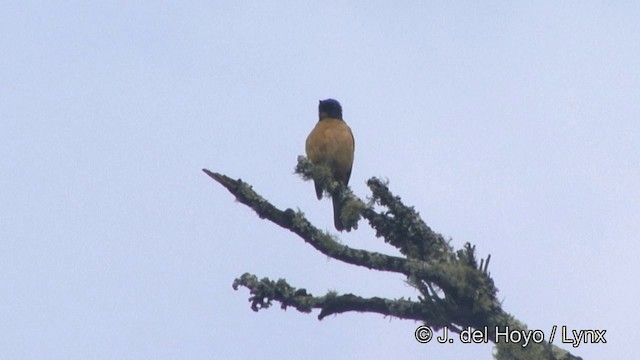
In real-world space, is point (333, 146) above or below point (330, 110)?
below

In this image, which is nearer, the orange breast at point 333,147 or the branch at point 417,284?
the branch at point 417,284

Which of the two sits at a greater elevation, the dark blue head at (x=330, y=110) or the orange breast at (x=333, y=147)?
the dark blue head at (x=330, y=110)

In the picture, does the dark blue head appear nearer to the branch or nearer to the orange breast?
the orange breast

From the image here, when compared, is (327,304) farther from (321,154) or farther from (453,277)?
(321,154)

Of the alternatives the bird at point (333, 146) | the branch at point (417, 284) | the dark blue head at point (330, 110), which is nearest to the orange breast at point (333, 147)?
the bird at point (333, 146)

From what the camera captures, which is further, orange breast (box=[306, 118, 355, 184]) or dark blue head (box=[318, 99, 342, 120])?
dark blue head (box=[318, 99, 342, 120])

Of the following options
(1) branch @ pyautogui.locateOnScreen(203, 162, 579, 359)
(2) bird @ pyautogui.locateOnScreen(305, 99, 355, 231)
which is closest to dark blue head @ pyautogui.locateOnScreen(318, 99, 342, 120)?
Result: (2) bird @ pyautogui.locateOnScreen(305, 99, 355, 231)

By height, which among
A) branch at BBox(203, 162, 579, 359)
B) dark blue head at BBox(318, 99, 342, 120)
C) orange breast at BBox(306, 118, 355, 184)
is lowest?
branch at BBox(203, 162, 579, 359)

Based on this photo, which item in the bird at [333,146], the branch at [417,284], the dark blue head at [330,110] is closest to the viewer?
the branch at [417,284]

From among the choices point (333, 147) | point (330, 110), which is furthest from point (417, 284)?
point (330, 110)

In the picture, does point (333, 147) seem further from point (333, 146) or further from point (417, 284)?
point (417, 284)

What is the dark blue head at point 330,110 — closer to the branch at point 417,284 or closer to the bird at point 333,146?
the bird at point 333,146

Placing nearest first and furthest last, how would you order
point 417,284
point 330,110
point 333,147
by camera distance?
1. point 417,284
2. point 333,147
3. point 330,110

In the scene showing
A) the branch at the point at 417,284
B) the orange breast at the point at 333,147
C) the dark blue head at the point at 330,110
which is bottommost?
the branch at the point at 417,284
